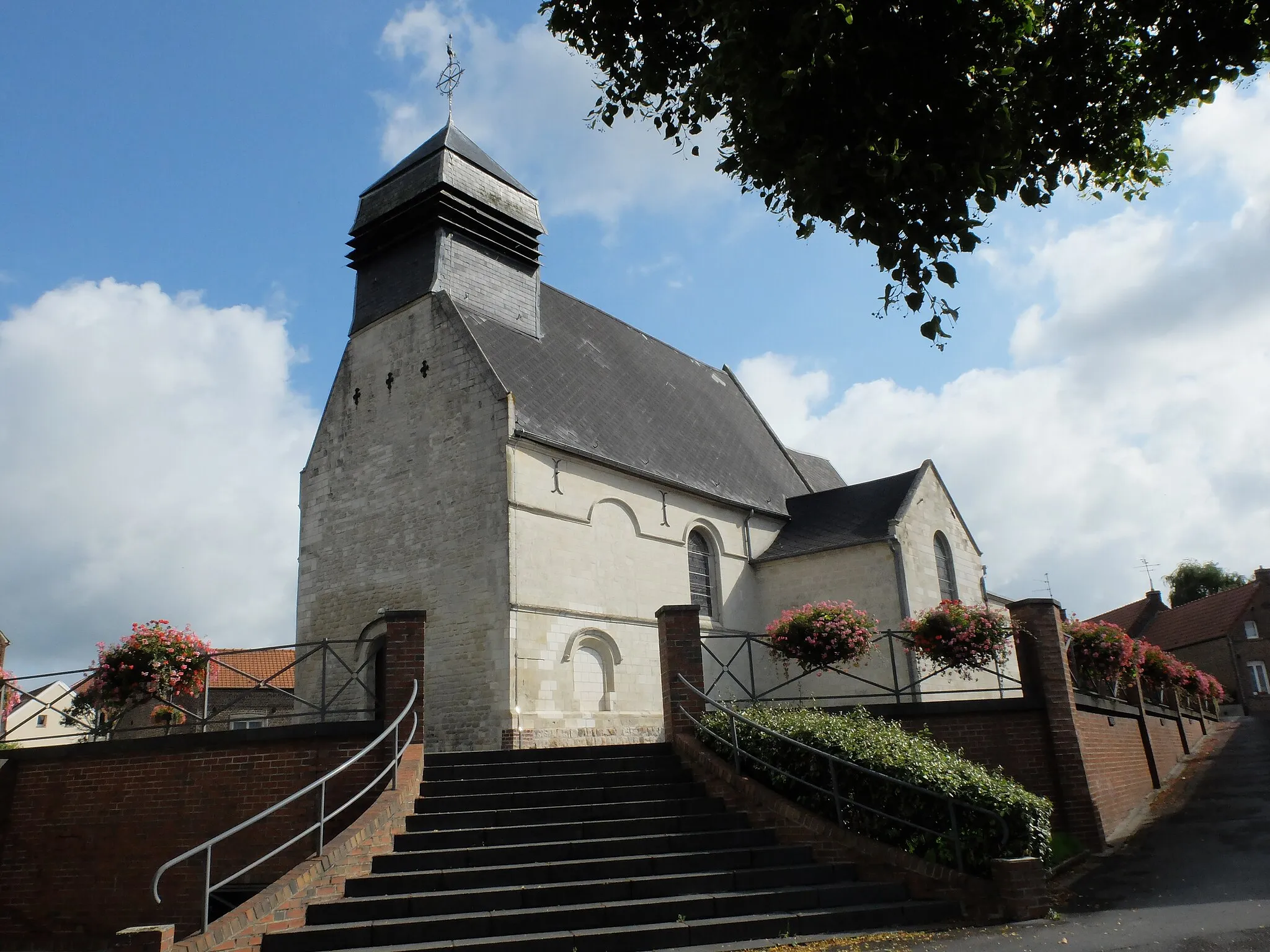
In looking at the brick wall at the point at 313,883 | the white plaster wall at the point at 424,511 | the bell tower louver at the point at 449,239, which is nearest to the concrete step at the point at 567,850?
the brick wall at the point at 313,883

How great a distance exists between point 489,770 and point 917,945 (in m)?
5.13

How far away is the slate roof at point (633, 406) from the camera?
58.0ft

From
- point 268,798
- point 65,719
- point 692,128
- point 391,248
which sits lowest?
point 268,798

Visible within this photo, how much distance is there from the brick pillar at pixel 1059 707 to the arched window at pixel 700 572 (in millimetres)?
7763

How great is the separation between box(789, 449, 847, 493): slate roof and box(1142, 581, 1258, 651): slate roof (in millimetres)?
27300

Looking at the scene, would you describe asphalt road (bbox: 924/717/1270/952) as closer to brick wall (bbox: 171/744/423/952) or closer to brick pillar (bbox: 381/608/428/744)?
brick wall (bbox: 171/744/423/952)

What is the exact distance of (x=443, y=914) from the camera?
25.9 feet

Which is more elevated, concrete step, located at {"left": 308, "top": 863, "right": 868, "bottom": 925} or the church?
the church

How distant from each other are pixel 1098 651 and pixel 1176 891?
545 centimetres

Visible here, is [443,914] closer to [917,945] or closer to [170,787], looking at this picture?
[917,945]

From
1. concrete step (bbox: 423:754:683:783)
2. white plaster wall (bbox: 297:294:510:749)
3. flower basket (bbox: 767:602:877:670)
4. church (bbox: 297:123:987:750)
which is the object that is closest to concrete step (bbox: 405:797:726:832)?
concrete step (bbox: 423:754:683:783)

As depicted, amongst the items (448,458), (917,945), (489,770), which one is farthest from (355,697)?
(917,945)

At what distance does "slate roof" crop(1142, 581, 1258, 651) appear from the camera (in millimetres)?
45062

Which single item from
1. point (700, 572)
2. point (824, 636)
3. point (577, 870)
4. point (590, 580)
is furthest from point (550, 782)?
point (700, 572)
